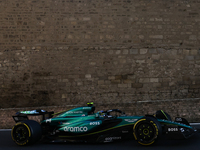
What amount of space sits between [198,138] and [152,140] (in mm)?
1647

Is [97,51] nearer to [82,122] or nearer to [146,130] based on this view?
[82,122]

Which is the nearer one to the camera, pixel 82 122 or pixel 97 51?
pixel 82 122

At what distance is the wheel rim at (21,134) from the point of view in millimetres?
5591

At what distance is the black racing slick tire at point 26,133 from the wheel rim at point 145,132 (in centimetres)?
227

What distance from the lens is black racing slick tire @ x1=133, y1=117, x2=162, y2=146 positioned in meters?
5.04

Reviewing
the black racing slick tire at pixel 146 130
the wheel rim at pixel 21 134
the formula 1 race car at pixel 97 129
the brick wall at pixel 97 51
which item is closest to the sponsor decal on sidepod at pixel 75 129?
the formula 1 race car at pixel 97 129

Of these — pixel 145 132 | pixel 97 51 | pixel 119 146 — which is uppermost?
pixel 97 51

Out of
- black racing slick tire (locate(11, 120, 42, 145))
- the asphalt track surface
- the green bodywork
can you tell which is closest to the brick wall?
the green bodywork

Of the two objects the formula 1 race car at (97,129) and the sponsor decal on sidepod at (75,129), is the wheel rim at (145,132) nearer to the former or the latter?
the formula 1 race car at (97,129)

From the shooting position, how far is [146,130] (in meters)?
5.12

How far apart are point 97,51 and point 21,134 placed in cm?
694

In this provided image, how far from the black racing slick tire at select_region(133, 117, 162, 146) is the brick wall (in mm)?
6593

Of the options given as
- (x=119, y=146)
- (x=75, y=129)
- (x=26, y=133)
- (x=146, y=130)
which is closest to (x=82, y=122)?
(x=75, y=129)

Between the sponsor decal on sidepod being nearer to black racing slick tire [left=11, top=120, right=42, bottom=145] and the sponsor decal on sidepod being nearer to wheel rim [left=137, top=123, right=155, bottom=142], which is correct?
black racing slick tire [left=11, top=120, right=42, bottom=145]
